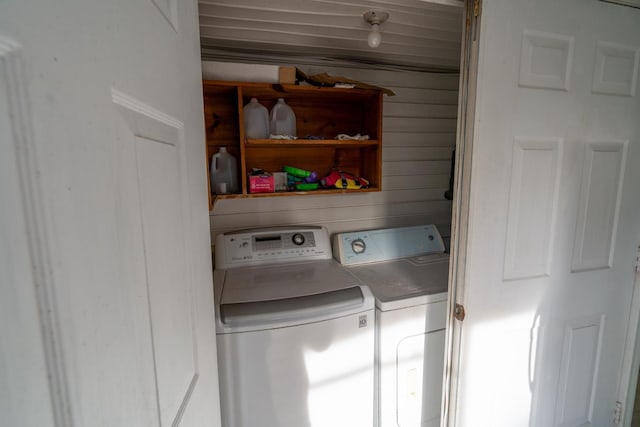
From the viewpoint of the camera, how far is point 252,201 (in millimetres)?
1913

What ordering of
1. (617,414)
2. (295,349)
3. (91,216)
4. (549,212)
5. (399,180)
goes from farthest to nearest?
1. (399,180)
2. (617,414)
3. (295,349)
4. (549,212)
5. (91,216)

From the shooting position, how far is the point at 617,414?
1418 millimetres

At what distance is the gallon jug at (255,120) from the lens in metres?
1.71

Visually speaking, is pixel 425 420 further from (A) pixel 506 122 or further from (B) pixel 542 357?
(A) pixel 506 122

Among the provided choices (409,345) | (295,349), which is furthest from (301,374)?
(409,345)

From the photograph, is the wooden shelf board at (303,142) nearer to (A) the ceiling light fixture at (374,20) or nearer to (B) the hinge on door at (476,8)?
(A) the ceiling light fixture at (374,20)

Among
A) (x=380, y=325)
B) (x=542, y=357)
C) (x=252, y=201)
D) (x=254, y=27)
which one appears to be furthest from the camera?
(x=252, y=201)

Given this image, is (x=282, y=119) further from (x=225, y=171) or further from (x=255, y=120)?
(x=225, y=171)

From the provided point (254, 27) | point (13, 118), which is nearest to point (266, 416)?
point (13, 118)

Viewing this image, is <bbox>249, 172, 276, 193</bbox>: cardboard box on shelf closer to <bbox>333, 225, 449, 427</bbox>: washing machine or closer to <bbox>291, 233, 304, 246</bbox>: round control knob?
<bbox>291, 233, 304, 246</bbox>: round control knob

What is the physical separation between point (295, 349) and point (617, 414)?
163 cm

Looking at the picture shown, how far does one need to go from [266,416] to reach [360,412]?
48 centimetres

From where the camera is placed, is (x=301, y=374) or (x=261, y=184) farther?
(x=261, y=184)

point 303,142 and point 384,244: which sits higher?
point 303,142
